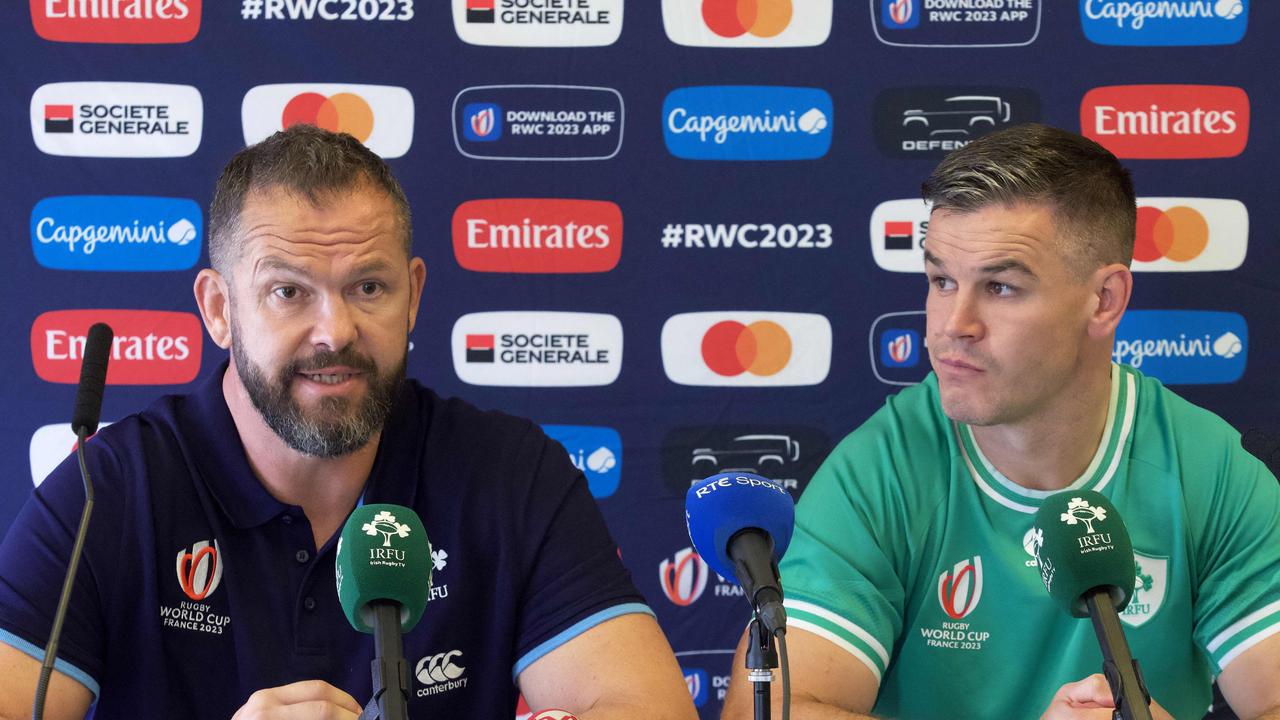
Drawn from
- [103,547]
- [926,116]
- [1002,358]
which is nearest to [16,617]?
[103,547]

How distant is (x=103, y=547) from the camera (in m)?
1.74

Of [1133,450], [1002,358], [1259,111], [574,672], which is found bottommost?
[574,672]

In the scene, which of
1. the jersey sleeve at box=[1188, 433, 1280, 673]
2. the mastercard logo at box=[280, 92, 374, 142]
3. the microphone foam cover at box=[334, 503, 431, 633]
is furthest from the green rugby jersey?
the mastercard logo at box=[280, 92, 374, 142]

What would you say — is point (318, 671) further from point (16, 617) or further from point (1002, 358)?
point (1002, 358)

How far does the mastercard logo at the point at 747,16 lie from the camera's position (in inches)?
99.8

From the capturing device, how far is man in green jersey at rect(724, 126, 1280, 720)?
6.35 feet

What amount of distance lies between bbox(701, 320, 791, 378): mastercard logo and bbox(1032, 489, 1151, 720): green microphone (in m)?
1.24

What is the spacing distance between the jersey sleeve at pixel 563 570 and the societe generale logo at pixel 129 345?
3.18 feet

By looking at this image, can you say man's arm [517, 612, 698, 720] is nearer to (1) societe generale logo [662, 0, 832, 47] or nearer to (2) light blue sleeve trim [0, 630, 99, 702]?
(2) light blue sleeve trim [0, 630, 99, 702]

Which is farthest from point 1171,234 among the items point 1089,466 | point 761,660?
point 761,660

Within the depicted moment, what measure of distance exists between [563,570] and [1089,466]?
0.85 m

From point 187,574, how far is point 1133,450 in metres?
1.45

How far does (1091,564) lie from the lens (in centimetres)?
126

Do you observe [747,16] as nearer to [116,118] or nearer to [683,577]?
[683,577]
